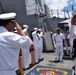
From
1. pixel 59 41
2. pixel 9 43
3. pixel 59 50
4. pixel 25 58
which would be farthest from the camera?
pixel 59 50

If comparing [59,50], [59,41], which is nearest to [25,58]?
[59,41]

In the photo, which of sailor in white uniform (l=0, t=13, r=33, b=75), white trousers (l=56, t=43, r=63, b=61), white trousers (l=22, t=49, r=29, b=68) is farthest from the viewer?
white trousers (l=56, t=43, r=63, b=61)

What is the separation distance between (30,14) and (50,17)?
5418 mm

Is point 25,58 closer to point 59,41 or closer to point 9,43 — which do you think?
point 59,41

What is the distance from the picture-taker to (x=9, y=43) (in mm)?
2988

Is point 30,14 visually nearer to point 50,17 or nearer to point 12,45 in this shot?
point 50,17

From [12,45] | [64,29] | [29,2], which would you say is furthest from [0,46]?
[29,2]

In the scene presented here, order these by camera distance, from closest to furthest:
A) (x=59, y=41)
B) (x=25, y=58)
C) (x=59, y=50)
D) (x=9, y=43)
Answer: (x=9, y=43) → (x=25, y=58) → (x=59, y=41) → (x=59, y=50)

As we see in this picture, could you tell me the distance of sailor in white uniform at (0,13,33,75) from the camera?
2963 mm

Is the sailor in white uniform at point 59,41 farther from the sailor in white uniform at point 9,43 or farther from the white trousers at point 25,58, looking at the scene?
the sailor in white uniform at point 9,43

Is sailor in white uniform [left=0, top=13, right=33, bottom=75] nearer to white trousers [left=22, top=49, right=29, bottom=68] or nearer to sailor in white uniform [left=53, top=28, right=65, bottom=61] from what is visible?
white trousers [left=22, top=49, right=29, bottom=68]

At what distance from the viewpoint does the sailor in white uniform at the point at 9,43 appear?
9.72 feet

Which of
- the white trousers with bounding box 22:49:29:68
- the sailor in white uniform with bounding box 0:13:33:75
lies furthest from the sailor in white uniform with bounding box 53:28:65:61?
the sailor in white uniform with bounding box 0:13:33:75

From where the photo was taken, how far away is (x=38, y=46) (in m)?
14.0
